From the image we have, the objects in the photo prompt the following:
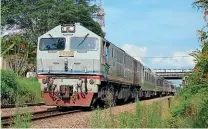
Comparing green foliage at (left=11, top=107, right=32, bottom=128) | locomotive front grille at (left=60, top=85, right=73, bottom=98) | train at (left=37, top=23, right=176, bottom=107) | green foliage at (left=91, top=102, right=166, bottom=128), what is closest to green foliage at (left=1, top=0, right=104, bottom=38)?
train at (left=37, top=23, right=176, bottom=107)

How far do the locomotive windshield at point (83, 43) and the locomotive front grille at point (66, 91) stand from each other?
156 centimetres

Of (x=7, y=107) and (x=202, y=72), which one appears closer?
(x=202, y=72)

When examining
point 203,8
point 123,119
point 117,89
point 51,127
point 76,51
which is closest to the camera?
point 203,8

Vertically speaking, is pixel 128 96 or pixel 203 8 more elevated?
pixel 203 8

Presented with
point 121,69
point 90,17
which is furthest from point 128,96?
point 90,17

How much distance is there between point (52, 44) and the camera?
1540 cm

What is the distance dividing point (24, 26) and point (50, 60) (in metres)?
26.0

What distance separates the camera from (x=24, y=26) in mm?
40156

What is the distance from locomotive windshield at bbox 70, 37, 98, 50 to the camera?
14984 millimetres

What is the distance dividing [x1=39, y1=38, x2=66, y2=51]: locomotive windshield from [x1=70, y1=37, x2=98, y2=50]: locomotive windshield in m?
0.39

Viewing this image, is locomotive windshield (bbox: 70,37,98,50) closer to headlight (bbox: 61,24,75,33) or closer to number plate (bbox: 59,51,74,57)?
number plate (bbox: 59,51,74,57)

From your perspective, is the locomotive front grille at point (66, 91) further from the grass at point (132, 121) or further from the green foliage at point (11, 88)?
the grass at point (132, 121)

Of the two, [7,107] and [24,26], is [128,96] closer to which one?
[7,107]

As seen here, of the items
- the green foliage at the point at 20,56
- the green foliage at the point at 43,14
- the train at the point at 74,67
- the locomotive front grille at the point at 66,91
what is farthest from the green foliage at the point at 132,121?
the green foliage at the point at 43,14
